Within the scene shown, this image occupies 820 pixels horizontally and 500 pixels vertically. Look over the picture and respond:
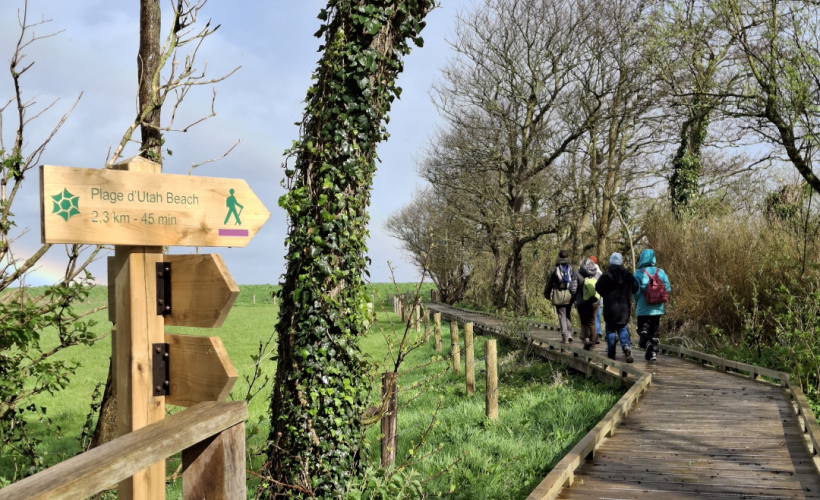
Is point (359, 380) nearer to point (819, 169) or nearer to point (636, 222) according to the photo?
point (819, 169)

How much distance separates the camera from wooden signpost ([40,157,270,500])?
9.12 ft

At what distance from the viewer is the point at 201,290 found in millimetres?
2857

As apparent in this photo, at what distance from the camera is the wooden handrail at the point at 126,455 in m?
1.77

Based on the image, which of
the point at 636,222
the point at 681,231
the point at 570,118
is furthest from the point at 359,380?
the point at 636,222

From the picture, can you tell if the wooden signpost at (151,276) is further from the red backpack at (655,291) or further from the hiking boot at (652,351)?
the hiking boot at (652,351)

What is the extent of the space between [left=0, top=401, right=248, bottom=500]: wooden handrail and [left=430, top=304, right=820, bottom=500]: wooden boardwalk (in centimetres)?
315

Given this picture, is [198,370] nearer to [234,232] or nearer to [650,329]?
[234,232]

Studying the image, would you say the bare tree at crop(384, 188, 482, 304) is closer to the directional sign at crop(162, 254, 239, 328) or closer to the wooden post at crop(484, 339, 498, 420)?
the wooden post at crop(484, 339, 498, 420)

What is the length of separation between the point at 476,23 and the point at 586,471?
19.3 m

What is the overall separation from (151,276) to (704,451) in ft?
19.1

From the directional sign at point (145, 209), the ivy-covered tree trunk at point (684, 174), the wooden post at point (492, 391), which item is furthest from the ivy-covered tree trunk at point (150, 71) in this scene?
the ivy-covered tree trunk at point (684, 174)

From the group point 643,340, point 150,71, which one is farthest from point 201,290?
point 643,340

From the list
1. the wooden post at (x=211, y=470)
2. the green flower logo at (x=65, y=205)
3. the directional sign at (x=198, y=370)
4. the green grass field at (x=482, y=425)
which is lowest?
the green grass field at (x=482, y=425)

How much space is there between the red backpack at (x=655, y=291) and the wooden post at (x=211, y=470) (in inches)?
374
